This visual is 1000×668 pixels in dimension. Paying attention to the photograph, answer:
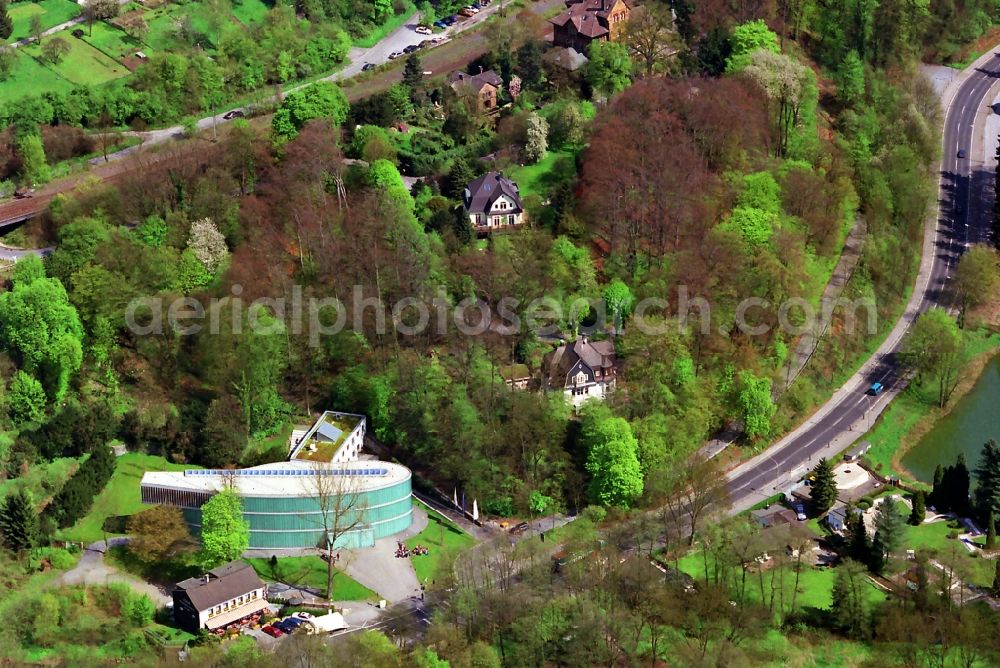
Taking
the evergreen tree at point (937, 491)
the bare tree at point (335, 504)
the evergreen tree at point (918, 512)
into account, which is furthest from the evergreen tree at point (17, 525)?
the evergreen tree at point (937, 491)

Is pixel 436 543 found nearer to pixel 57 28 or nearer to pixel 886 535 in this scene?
pixel 886 535

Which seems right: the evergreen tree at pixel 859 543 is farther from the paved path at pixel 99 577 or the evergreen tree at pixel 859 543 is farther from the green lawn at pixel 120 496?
the green lawn at pixel 120 496

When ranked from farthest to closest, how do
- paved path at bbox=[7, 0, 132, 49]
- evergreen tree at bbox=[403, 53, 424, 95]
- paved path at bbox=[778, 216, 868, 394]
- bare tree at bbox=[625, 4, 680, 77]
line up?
bare tree at bbox=[625, 4, 680, 77] < paved path at bbox=[7, 0, 132, 49] < evergreen tree at bbox=[403, 53, 424, 95] < paved path at bbox=[778, 216, 868, 394]

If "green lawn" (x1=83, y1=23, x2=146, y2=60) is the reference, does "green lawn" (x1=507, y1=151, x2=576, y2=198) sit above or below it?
below

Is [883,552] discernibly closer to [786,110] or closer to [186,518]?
[186,518]

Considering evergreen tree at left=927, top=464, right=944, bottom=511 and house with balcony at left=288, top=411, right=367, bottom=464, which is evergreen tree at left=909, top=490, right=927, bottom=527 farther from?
house with balcony at left=288, top=411, right=367, bottom=464

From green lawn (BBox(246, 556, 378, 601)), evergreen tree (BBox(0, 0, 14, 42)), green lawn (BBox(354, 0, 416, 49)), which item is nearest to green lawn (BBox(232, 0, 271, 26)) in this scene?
green lawn (BBox(354, 0, 416, 49))

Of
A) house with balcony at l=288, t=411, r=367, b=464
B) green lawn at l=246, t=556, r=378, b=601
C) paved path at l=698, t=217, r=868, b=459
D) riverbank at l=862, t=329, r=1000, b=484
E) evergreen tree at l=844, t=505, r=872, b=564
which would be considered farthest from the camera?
riverbank at l=862, t=329, r=1000, b=484

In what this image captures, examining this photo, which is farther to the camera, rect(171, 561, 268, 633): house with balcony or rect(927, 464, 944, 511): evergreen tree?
rect(927, 464, 944, 511): evergreen tree
